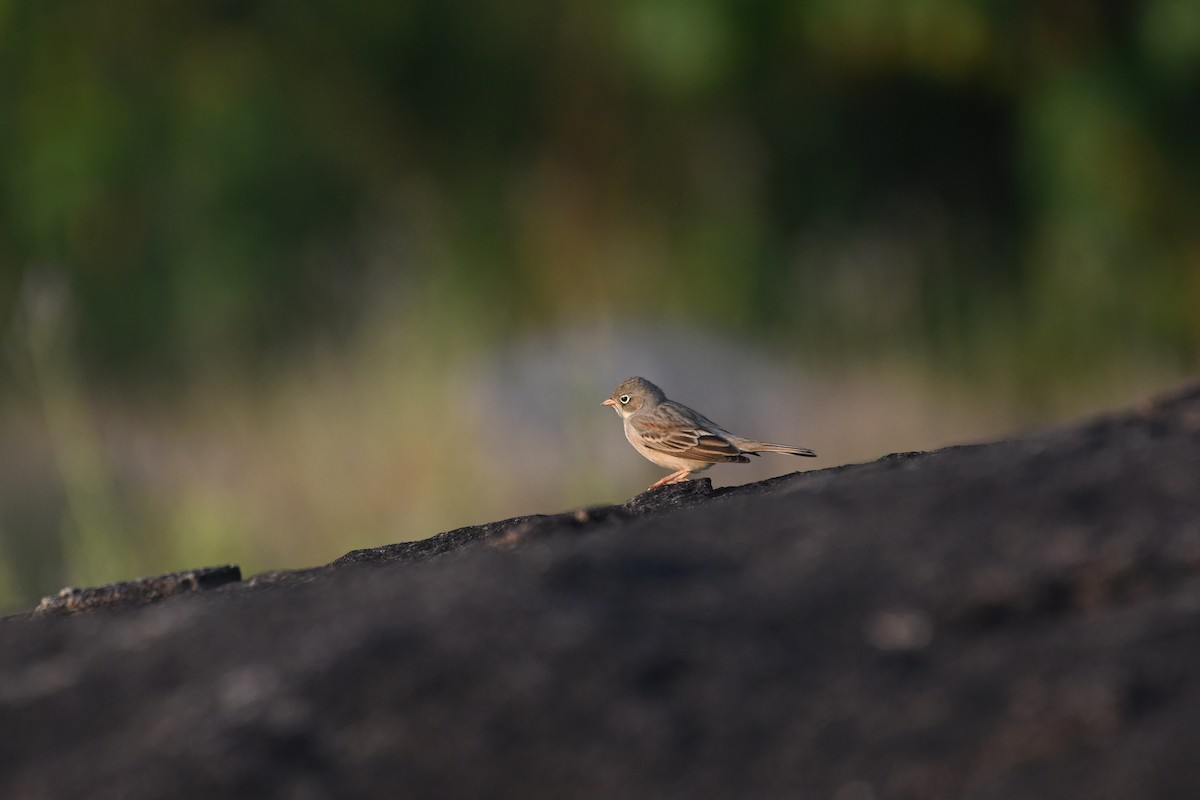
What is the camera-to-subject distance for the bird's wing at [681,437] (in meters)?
5.12

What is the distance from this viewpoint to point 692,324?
991 cm

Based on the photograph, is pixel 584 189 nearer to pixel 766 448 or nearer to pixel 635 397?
pixel 635 397

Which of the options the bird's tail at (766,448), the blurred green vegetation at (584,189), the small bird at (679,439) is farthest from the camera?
the blurred green vegetation at (584,189)

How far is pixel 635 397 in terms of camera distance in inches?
232

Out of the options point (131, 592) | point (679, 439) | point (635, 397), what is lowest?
point (131, 592)

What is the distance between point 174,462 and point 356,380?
4.06ft

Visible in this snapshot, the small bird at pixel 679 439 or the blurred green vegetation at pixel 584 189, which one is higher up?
the blurred green vegetation at pixel 584 189

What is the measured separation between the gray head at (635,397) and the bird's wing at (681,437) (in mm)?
177

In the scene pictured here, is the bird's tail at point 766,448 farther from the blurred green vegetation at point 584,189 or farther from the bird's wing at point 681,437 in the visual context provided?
the blurred green vegetation at point 584,189

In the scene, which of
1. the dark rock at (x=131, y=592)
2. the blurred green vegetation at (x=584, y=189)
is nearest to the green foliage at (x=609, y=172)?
the blurred green vegetation at (x=584, y=189)

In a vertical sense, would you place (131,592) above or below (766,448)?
below

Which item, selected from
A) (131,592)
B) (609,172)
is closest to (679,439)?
(131,592)

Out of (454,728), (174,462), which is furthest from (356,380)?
(454,728)

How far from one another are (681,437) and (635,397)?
673 millimetres
